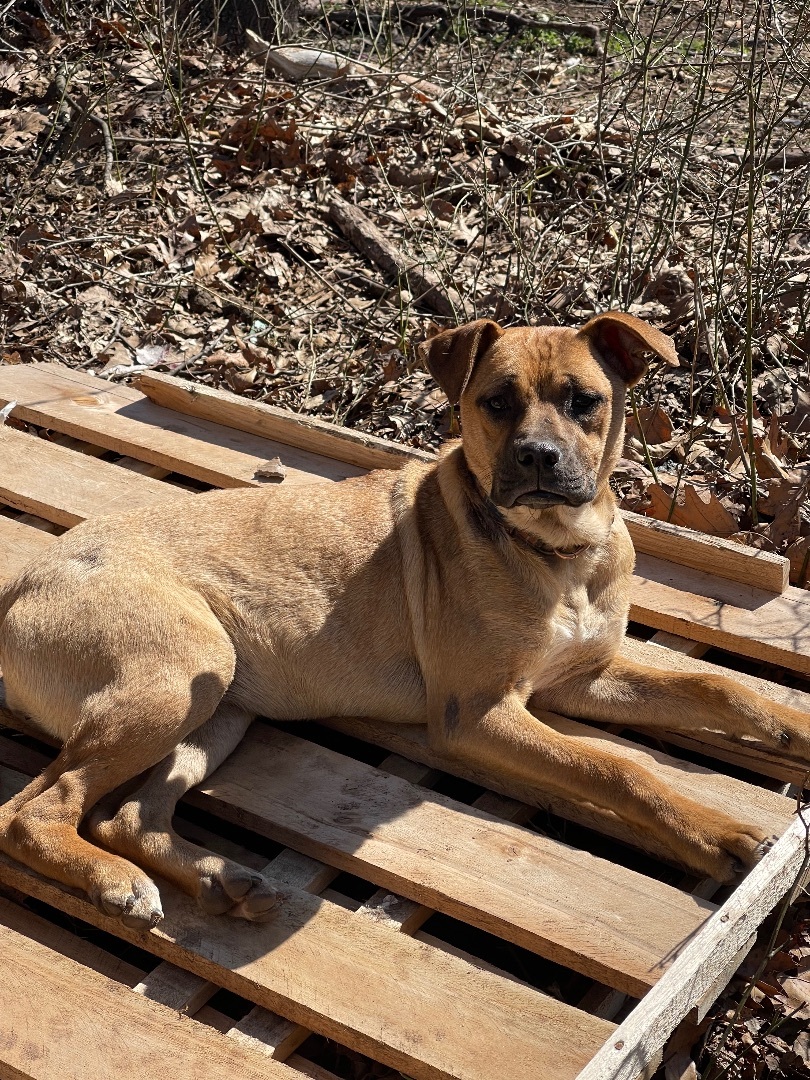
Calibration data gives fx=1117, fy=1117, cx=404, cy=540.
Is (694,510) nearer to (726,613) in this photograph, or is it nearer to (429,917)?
(726,613)

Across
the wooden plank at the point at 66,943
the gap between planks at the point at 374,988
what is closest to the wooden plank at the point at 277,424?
the gap between planks at the point at 374,988

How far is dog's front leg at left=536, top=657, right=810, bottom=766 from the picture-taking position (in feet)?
13.1

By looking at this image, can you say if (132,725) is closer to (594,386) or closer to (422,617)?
(422,617)

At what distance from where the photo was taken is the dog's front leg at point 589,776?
3467mm

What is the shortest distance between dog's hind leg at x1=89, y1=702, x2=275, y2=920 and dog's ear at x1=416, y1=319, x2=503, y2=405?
4.74 feet

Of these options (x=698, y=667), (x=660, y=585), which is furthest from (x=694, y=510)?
(x=698, y=667)

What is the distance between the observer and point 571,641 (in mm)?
4008

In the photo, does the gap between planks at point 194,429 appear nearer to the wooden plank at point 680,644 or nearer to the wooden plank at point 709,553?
the wooden plank at point 709,553

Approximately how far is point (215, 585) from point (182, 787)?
74 cm

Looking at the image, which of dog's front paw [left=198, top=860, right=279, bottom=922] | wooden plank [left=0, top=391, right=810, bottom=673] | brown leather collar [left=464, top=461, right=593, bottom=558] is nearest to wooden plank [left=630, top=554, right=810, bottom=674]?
wooden plank [left=0, top=391, right=810, bottom=673]

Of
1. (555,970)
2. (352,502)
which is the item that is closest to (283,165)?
(352,502)

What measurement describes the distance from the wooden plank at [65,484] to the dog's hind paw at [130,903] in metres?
2.21

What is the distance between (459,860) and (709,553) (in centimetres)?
198

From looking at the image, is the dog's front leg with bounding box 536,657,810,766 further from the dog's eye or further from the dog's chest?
the dog's eye
